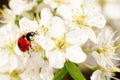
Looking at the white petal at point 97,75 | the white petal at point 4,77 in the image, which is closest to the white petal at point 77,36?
the white petal at point 97,75

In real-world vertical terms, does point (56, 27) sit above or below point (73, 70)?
above

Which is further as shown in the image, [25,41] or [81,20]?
[81,20]

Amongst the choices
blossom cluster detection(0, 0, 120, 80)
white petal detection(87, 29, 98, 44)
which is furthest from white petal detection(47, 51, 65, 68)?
white petal detection(87, 29, 98, 44)

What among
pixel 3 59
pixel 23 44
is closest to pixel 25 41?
pixel 23 44

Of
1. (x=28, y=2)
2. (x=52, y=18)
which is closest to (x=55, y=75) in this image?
(x=52, y=18)

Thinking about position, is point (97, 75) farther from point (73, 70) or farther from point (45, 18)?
point (45, 18)

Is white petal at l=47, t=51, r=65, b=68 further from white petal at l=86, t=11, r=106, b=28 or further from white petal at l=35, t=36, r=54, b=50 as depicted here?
white petal at l=86, t=11, r=106, b=28
